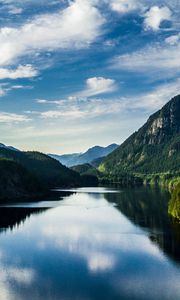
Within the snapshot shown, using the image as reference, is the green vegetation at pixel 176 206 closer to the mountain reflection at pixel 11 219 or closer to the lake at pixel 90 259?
the lake at pixel 90 259

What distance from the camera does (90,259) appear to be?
102688mm

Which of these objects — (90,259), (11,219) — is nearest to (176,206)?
(11,219)

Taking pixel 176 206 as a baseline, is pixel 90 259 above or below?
below

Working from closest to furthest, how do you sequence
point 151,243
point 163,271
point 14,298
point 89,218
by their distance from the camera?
point 14,298 → point 163,271 → point 151,243 → point 89,218

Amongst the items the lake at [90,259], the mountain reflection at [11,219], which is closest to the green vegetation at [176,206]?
the lake at [90,259]

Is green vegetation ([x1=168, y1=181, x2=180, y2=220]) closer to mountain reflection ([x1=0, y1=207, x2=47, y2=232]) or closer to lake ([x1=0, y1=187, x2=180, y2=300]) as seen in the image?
lake ([x1=0, y1=187, x2=180, y2=300])

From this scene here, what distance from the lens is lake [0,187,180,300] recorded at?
77375 mm

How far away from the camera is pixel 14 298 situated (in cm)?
7244

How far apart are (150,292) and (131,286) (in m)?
5.50

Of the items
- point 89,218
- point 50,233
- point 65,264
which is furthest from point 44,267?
point 89,218

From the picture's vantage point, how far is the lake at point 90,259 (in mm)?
77375

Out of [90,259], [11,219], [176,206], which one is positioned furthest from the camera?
[11,219]

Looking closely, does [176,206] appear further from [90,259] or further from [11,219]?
[90,259]

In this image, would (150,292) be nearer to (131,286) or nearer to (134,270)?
(131,286)
